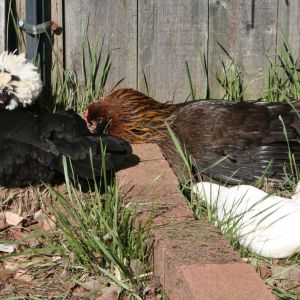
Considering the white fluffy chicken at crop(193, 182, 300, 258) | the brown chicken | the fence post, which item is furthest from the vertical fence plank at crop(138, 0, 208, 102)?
the white fluffy chicken at crop(193, 182, 300, 258)

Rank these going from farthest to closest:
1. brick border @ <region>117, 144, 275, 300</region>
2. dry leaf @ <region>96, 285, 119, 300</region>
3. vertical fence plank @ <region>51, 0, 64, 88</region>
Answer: vertical fence plank @ <region>51, 0, 64, 88</region>
dry leaf @ <region>96, 285, 119, 300</region>
brick border @ <region>117, 144, 275, 300</region>

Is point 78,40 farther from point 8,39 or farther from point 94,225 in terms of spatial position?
Answer: point 94,225

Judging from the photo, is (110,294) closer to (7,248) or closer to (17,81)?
(7,248)

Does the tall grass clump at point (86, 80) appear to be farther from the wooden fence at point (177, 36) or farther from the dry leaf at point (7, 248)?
the dry leaf at point (7, 248)

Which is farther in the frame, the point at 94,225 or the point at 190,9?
the point at 190,9

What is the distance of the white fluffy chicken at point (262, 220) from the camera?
374cm

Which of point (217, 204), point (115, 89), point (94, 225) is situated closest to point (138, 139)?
point (115, 89)

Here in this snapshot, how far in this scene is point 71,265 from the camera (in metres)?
3.53

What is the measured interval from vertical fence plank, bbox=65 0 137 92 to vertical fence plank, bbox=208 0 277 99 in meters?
0.62

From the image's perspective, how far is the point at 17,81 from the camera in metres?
4.84

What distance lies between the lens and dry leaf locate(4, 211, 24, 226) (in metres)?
4.26

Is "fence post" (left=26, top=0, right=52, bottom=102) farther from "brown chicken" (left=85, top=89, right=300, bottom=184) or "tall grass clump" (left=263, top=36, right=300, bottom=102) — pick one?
"tall grass clump" (left=263, top=36, right=300, bottom=102)

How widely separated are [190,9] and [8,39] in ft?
4.52

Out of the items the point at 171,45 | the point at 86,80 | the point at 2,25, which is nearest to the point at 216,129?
the point at 171,45
